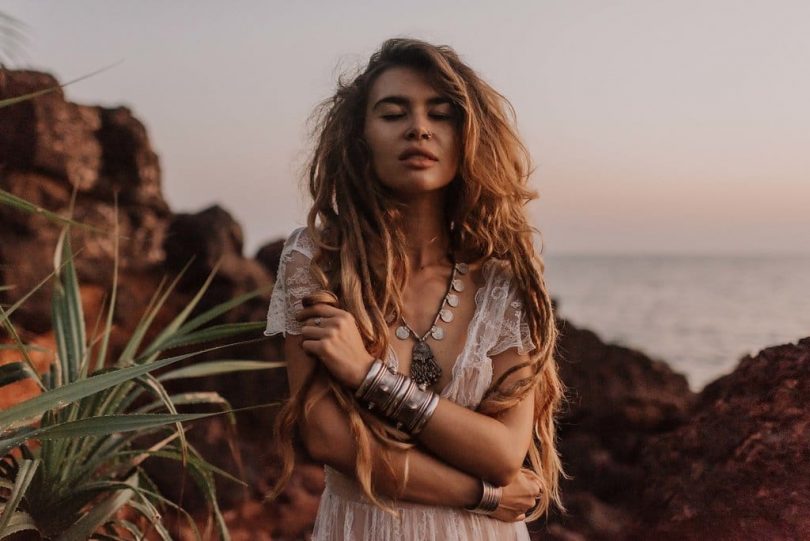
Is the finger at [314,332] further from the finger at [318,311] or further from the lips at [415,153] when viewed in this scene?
the lips at [415,153]

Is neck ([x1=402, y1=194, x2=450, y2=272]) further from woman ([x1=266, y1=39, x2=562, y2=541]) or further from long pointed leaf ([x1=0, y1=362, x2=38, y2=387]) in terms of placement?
long pointed leaf ([x1=0, y1=362, x2=38, y2=387])

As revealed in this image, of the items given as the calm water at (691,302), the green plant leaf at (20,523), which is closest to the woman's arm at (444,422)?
the green plant leaf at (20,523)

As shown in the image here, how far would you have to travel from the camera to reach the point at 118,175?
15.4ft

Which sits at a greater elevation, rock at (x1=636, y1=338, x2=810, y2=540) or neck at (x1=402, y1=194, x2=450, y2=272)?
neck at (x1=402, y1=194, x2=450, y2=272)

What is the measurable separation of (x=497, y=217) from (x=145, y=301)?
2.98 meters

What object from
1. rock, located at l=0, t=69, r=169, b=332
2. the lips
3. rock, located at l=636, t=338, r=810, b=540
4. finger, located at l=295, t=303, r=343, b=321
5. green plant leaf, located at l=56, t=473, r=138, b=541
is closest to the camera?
finger, located at l=295, t=303, r=343, b=321

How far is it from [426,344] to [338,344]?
0.28 metres

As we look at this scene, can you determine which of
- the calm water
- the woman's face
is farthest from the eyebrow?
the calm water

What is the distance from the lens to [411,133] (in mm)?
2178

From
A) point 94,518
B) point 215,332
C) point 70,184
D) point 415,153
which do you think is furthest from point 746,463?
point 70,184

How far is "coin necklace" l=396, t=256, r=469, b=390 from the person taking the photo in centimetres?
218

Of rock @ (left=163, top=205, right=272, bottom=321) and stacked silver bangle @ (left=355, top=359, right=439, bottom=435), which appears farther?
rock @ (left=163, top=205, right=272, bottom=321)

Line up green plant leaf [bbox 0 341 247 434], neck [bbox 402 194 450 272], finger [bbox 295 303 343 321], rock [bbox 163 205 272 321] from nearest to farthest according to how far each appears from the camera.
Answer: green plant leaf [bbox 0 341 247 434], finger [bbox 295 303 343 321], neck [bbox 402 194 450 272], rock [bbox 163 205 272 321]

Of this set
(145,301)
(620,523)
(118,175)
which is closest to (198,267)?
(145,301)
